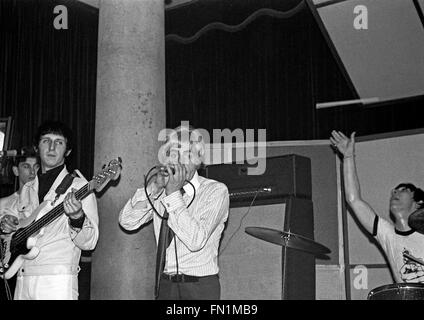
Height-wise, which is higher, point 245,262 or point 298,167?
point 298,167

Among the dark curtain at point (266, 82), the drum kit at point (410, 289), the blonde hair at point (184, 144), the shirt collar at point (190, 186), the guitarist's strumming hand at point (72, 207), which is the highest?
the dark curtain at point (266, 82)

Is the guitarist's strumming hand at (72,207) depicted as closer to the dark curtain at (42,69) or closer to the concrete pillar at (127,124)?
the concrete pillar at (127,124)

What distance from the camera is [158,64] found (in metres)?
3.28

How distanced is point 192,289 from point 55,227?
68cm

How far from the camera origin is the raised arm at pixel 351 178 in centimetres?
365

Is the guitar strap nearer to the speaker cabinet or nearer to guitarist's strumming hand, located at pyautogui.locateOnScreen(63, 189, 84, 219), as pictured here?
guitarist's strumming hand, located at pyautogui.locateOnScreen(63, 189, 84, 219)

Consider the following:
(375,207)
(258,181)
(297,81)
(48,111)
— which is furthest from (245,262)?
(48,111)

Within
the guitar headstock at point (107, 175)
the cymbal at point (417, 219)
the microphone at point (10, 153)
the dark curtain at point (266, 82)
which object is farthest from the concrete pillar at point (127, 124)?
the dark curtain at point (266, 82)

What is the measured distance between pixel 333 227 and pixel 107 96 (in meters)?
2.47

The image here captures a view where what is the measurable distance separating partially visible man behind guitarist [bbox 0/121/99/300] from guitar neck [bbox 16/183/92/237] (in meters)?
0.02

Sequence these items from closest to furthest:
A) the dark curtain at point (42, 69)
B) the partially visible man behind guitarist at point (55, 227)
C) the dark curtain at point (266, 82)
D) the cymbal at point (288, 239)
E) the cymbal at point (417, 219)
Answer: the partially visible man behind guitarist at point (55, 227) < the cymbal at point (417, 219) < the cymbal at point (288, 239) < the dark curtain at point (266, 82) < the dark curtain at point (42, 69)

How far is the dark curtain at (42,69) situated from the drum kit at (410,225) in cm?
274

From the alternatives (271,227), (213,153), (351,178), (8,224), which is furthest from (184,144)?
(213,153)

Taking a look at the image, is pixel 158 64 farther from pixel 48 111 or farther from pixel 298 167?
pixel 48 111
